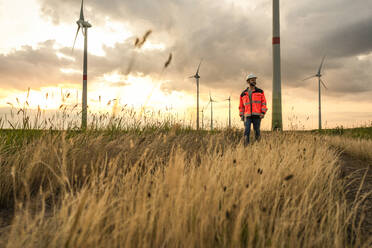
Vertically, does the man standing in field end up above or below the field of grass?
above

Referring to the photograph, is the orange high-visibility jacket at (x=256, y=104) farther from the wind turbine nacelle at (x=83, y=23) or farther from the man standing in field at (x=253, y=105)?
the wind turbine nacelle at (x=83, y=23)

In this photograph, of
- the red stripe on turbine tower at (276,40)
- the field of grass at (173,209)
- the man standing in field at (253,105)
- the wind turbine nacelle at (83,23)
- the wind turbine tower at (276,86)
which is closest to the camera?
the field of grass at (173,209)

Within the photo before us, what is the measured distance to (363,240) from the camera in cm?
256

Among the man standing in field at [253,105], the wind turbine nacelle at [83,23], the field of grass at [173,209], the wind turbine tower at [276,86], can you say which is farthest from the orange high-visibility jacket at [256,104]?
the wind turbine nacelle at [83,23]

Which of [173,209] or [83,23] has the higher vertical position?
[83,23]

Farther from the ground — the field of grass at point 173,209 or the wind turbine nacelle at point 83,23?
the wind turbine nacelle at point 83,23

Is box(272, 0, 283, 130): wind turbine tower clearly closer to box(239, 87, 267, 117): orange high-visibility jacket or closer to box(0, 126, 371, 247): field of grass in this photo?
box(239, 87, 267, 117): orange high-visibility jacket

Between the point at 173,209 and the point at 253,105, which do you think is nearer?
the point at 173,209

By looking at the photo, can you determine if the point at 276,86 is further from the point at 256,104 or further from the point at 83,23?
the point at 83,23

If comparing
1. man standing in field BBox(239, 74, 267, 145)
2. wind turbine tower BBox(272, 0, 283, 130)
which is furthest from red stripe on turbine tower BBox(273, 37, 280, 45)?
man standing in field BBox(239, 74, 267, 145)

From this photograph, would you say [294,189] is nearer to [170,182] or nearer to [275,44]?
[170,182]

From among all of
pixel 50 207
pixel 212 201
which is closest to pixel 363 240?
pixel 212 201

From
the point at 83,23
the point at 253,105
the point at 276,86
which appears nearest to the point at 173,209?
the point at 253,105

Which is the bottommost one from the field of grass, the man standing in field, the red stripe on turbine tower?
the field of grass
